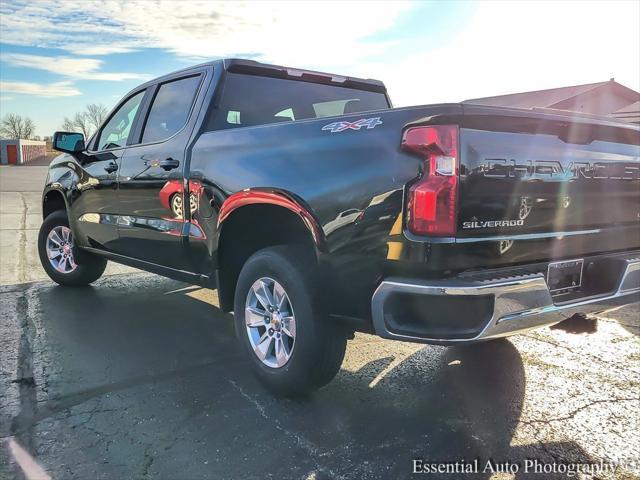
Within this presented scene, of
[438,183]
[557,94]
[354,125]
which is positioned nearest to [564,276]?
[438,183]

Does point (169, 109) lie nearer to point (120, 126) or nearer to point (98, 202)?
point (120, 126)

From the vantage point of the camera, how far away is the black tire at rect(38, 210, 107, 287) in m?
5.70

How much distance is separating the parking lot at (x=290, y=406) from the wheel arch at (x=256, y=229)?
2.24 ft

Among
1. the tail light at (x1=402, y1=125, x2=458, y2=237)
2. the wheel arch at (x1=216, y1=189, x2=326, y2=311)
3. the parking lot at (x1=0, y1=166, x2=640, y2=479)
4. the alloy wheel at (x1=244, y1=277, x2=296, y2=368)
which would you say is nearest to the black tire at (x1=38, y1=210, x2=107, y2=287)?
the parking lot at (x1=0, y1=166, x2=640, y2=479)

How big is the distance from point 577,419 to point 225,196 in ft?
8.01

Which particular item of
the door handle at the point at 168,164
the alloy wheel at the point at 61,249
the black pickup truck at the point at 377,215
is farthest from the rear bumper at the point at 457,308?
the alloy wheel at the point at 61,249

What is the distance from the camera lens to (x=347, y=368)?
3.65 m

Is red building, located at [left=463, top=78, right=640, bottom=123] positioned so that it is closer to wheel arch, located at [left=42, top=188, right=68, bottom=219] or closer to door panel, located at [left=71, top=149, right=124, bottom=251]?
wheel arch, located at [left=42, top=188, right=68, bottom=219]

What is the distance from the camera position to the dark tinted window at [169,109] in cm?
405

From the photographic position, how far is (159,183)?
3996mm

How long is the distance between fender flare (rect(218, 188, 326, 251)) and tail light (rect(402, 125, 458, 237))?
0.60 metres

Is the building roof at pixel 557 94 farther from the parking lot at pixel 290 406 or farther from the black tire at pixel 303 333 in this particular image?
the black tire at pixel 303 333

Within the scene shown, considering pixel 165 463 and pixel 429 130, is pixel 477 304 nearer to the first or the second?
pixel 429 130

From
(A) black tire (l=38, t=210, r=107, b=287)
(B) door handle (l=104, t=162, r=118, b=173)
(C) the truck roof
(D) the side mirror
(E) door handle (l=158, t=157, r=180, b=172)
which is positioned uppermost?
(C) the truck roof
